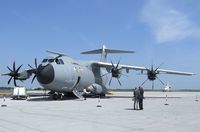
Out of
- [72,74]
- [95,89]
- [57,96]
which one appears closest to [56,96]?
[57,96]

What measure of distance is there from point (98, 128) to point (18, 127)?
9.44 ft

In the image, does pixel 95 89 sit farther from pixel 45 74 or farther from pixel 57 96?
pixel 45 74

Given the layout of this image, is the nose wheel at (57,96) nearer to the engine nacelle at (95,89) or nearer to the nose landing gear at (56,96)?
the nose landing gear at (56,96)

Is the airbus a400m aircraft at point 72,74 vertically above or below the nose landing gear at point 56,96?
above

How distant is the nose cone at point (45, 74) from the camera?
97.0 ft

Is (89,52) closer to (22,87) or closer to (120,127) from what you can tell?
(22,87)

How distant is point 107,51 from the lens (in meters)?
45.8

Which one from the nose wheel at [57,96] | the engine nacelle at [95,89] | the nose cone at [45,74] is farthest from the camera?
the engine nacelle at [95,89]

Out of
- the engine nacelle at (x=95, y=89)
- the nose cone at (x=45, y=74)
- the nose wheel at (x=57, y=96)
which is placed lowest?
the nose wheel at (x=57, y=96)

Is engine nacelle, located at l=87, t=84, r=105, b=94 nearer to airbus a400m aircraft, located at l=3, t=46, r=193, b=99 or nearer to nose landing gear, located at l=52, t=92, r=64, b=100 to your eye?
airbus a400m aircraft, located at l=3, t=46, r=193, b=99

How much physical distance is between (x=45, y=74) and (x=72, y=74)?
12.4 ft

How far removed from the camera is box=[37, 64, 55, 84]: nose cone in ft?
97.0

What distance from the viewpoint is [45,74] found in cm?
2955

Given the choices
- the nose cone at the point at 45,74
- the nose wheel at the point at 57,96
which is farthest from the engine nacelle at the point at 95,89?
the nose cone at the point at 45,74
